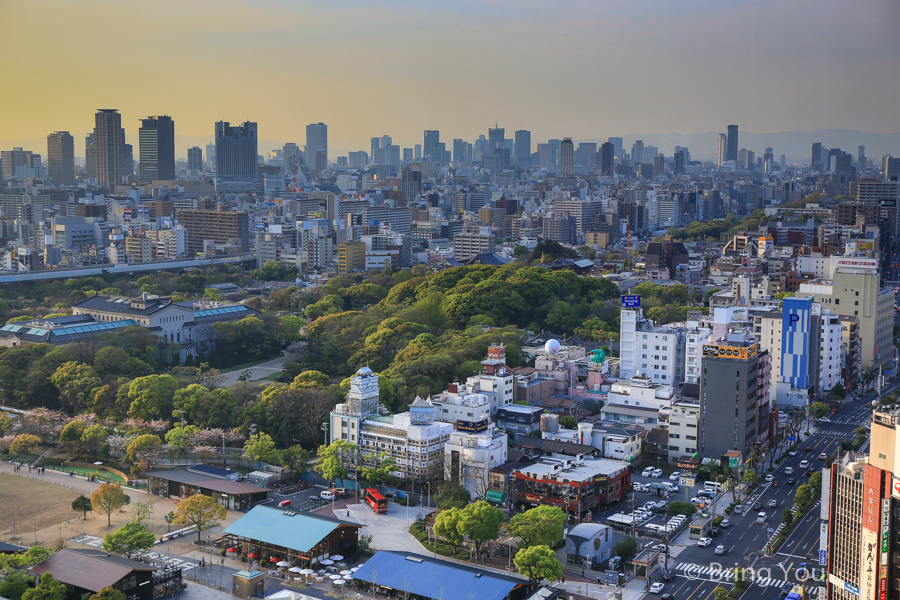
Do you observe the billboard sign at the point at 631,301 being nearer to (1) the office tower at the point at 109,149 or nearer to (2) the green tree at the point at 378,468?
(2) the green tree at the point at 378,468

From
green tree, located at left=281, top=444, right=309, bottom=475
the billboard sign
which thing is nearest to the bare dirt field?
green tree, located at left=281, top=444, right=309, bottom=475

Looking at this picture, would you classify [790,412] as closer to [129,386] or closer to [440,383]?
[440,383]

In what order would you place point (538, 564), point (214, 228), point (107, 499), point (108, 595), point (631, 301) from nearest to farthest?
point (108, 595), point (538, 564), point (107, 499), point (631, 301), point (214, 228)

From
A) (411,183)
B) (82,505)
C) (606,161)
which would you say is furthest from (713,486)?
(411,183)

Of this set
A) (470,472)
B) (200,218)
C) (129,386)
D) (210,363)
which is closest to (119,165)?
(200,218)

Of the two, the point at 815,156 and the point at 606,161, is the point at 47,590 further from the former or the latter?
the point at 606,161

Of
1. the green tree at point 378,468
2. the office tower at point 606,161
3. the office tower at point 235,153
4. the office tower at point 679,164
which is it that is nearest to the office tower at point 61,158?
the office tower at point 235,153
